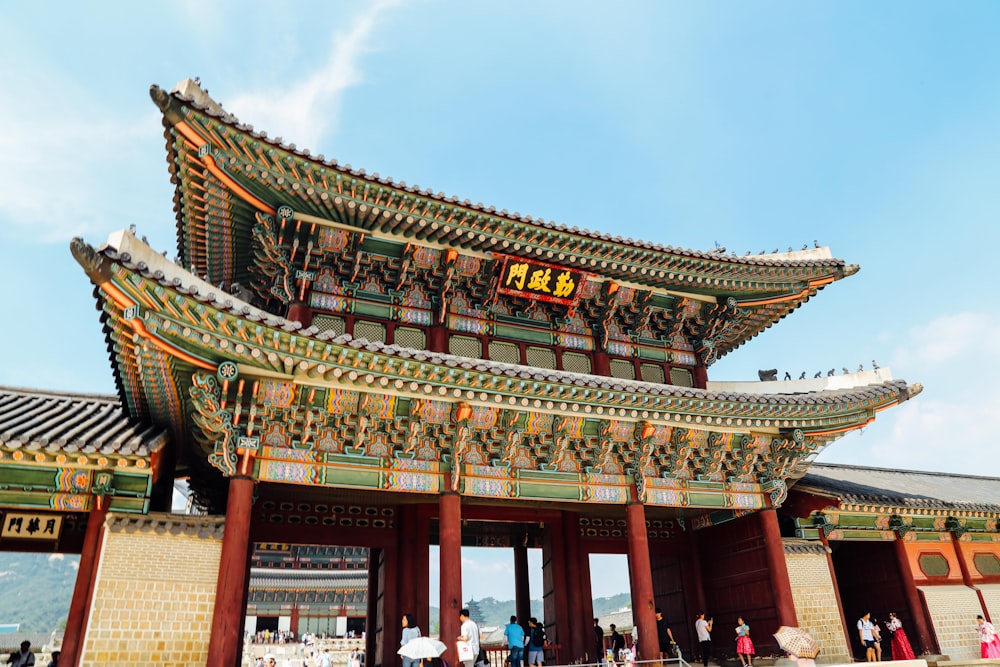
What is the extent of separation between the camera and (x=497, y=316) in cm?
1606

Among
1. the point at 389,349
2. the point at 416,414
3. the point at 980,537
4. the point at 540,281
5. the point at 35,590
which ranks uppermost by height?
the point at 35,590

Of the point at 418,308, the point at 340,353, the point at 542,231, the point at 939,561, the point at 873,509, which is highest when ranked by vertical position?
the point at 542,231

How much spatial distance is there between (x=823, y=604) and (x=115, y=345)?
1569cm

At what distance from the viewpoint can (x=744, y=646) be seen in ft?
48.5

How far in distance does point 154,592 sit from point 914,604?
59.7ft

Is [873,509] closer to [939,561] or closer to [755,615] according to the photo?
[939,561]

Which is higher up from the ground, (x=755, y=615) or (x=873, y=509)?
(x=873, y=509)

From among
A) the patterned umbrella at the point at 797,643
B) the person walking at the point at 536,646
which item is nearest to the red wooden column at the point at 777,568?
the patterned umbrella at the point at 797,643

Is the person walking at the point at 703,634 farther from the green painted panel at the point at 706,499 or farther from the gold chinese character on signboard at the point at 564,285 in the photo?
the gold chinese character on signboard at the point at 564,285

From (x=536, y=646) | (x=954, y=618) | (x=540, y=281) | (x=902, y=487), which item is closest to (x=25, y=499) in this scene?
(x=536, y=646)

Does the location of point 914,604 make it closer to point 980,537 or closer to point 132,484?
point 980,537

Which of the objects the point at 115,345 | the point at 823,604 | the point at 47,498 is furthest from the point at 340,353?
the point at 823,604

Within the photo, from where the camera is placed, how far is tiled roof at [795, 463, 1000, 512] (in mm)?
17312

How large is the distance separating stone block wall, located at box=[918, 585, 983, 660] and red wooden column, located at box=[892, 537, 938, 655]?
21 cm
